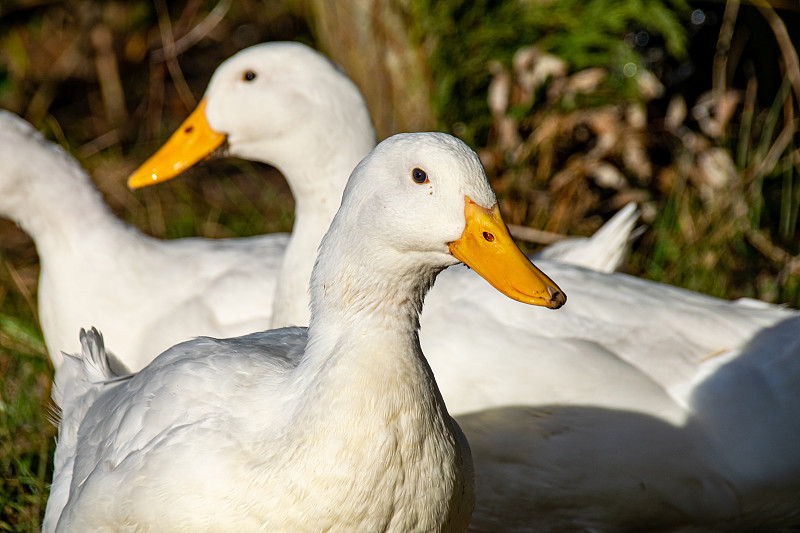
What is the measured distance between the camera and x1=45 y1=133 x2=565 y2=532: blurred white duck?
2020 millimetres

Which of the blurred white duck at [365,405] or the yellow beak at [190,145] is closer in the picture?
the blurred white duck at [365,405]

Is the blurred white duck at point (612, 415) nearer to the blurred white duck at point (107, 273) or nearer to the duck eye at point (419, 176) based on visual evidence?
the blurred white duck at point (107, 273)

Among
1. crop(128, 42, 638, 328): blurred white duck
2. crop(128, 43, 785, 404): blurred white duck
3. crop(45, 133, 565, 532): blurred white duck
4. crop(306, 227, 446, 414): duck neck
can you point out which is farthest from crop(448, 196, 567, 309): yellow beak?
crop(128, 42, 638, 328): blurred white duck

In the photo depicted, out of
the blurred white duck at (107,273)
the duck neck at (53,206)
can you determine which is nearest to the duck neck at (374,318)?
the blurred white duck at (107,273)

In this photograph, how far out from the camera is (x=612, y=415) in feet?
9.66

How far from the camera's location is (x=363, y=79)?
5.14 meters

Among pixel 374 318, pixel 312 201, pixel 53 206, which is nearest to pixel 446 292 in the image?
pixel 312 201

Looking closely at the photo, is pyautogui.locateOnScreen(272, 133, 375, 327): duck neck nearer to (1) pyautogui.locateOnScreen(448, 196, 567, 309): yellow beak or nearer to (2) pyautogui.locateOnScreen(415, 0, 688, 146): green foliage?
(1) pyautogui.locateOnScreen(448, 196, 567, 309): yellow beak

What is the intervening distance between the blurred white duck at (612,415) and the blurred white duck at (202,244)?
2.17 feet

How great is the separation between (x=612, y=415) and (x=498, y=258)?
112 centimetres

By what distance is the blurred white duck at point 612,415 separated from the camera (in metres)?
2.93

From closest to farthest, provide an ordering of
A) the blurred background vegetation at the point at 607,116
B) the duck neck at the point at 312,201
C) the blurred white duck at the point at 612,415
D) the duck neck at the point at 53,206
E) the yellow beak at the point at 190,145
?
the blurred white duck at the point at 612,415, the duck neck at the point at 312,201, the yellow beak at the point at 190,145, the duck neck at the point at 53,206, the blurred background vegetation at the point at 607,116

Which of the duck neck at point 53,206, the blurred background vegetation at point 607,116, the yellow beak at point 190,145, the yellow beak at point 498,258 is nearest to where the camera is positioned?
the yellow beak at point 498,258

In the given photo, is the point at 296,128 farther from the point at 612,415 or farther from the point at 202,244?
the point at 612,415
